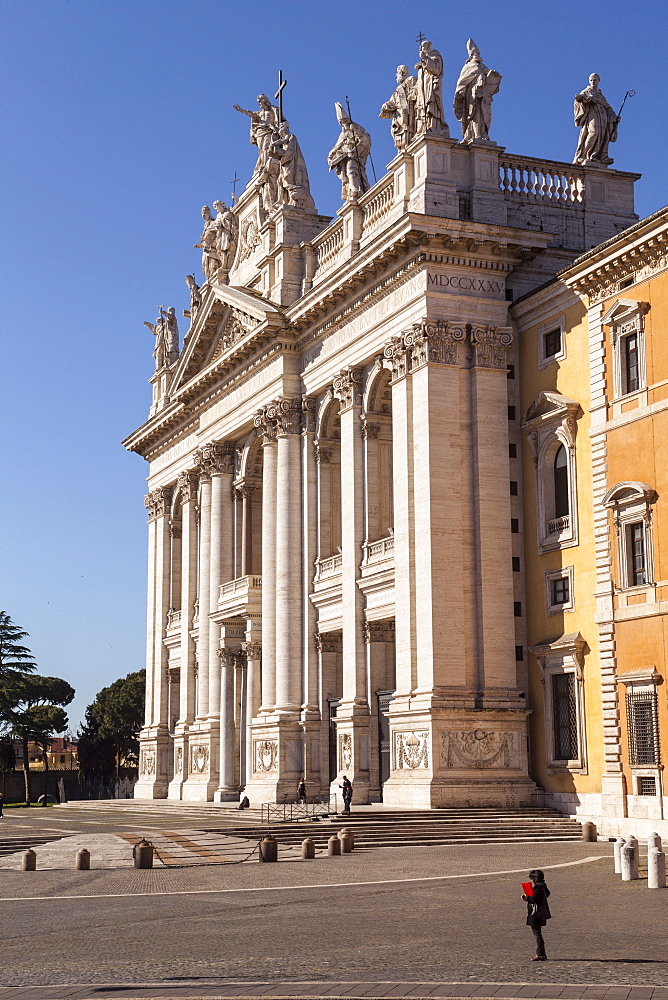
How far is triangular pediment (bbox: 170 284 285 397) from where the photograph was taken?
155 feet

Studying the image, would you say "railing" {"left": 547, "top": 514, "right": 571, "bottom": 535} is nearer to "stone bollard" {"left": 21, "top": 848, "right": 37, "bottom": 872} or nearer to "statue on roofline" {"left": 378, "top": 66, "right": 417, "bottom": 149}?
"statue on roofline" {"left": 378, "top": 66, "right": 417, "bottom": 149}

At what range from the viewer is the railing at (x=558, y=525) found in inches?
1405

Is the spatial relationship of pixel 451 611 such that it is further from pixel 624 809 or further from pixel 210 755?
pixel 210 755

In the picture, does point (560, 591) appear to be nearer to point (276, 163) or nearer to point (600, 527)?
point (600, 527)

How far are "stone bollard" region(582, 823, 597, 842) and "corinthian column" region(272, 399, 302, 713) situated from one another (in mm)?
15704

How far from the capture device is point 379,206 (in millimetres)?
41594

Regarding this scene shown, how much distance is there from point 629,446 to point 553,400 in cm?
427

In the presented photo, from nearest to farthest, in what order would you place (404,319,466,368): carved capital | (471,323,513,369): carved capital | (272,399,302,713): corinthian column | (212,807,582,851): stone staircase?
(212,807,582,851): stone staircase
(404,319,466,368): carved capital
(471,323,513,369): carved capital
(272,399,302,713): corinthian column

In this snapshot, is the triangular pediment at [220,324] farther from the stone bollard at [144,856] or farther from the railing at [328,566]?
the stone bollard at [144,856]

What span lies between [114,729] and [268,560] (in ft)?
213

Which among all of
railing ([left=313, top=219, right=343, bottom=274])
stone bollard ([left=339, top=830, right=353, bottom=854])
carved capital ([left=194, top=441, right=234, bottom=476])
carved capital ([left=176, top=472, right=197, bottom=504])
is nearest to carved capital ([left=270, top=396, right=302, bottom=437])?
railing ([left=313, top=219, right=343, bottom=274])

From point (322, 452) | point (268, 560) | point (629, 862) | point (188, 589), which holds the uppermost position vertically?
point (322, 452)

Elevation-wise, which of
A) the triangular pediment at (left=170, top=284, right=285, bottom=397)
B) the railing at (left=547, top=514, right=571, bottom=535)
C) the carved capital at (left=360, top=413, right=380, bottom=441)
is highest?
the triangular pediment at (left=170, top=284, right=285, bottom=397)

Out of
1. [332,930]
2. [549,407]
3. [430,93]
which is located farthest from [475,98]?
[332,930]
